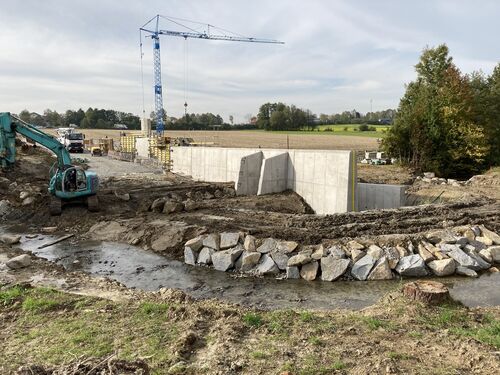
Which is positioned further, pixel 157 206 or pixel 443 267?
pixel 157 206

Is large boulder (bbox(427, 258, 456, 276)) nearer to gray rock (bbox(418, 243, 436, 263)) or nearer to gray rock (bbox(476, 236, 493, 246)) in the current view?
gray rock (bbox(418, 243, 436, 263))

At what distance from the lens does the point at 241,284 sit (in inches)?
409

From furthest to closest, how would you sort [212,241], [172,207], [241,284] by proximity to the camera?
[172,207] < [212,241] < [241,284]

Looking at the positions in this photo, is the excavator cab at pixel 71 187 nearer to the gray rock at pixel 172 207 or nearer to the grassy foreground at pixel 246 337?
the gray rock at pixel 172 207

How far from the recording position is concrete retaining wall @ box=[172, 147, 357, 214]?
17047 millimetres

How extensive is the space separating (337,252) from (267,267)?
1892 mm

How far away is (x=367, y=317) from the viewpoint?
6.59 m

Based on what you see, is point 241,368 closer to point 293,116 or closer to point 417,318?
point 417,318

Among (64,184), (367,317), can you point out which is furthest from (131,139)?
(367,317)

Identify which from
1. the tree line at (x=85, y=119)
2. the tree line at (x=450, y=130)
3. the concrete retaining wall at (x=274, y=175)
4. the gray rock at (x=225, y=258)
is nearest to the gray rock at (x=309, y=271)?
the gray rock at (x=225, y=258)

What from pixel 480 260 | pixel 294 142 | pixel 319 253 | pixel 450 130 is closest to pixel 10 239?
pixel 319 253

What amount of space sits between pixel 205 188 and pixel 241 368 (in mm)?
16358

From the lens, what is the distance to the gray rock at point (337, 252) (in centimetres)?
1084

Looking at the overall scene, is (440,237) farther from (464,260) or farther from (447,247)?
(464,260)
